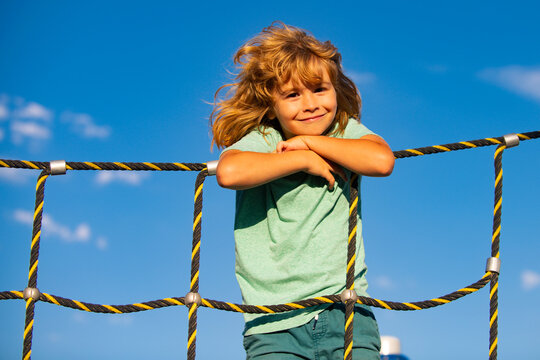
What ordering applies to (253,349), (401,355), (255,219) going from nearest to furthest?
(253,349), (255,219), (401,355)

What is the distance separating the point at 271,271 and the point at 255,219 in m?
0.20

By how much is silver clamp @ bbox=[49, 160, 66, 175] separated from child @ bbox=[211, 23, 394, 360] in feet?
1.90

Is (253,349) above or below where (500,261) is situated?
below

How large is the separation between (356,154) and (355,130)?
0.80 feet

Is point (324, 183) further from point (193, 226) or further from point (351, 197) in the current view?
point (193, 226)

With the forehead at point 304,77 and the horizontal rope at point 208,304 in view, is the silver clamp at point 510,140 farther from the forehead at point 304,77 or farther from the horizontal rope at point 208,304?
the forehead at point 304,77

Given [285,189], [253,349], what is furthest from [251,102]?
[253,349]

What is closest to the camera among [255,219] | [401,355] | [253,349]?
[253,349]

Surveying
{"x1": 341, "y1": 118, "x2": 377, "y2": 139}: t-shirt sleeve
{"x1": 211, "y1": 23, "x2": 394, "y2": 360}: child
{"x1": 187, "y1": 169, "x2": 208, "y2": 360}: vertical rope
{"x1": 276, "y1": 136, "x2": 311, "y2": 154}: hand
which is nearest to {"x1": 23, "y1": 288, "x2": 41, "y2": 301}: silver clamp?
{"x1": 187, "y1": 169, "x2": 208, "y2": 360}: vertical rope

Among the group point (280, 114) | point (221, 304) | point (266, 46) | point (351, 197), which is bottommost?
A: point (221, 304)

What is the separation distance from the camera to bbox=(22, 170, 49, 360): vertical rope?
218 cm

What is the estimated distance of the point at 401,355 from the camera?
7438mm

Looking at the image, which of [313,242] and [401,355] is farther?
[401,355]

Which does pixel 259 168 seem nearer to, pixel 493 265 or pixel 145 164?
pixel 145 164
